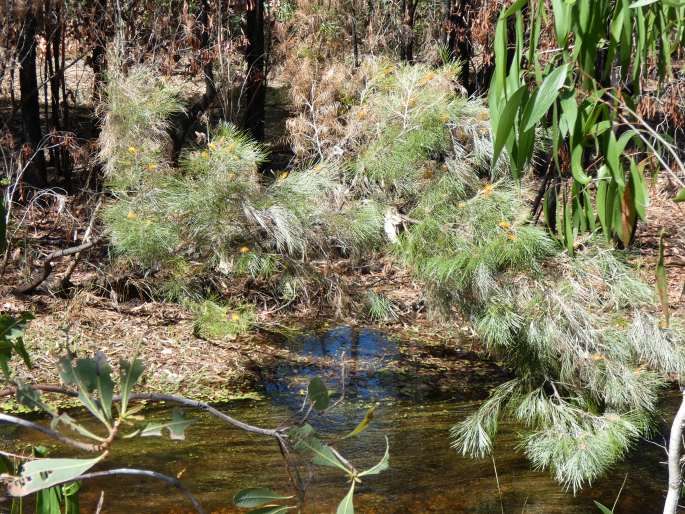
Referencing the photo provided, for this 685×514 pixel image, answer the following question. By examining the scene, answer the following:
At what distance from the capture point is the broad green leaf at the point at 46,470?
993mm

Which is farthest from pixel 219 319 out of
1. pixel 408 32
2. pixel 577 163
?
pixel 408 32

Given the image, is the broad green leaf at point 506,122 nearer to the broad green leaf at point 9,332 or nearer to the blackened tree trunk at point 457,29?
the broad green leaf at point 9,332

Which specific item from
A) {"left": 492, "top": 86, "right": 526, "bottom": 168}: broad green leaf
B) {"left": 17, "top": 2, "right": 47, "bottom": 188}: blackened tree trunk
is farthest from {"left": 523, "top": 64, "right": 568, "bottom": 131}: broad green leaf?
{"left": 17, "top": 2, "right": 47, "bottom": 188}: blackened tree trunk

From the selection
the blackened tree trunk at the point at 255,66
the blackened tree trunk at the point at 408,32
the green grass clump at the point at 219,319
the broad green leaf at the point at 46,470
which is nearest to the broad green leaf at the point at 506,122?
the broad green leaf at the point at 46,470

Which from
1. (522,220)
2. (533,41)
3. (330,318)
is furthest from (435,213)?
(533,41)

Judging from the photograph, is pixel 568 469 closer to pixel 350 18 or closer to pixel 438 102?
pixel 438 102

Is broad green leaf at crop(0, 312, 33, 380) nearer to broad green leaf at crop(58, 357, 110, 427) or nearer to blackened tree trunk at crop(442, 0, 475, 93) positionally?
broad green leaf at crop(58, 357, 110, 427)

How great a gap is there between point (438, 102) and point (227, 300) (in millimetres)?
1941

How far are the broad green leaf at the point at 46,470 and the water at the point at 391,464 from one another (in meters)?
2.99

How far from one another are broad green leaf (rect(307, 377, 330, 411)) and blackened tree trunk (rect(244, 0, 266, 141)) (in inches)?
289

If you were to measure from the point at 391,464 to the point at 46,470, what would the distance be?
366 centimetres

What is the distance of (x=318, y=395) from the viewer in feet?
3.88

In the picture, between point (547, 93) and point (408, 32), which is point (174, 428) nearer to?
point (547, 93)

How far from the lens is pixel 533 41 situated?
1772 millimetres
